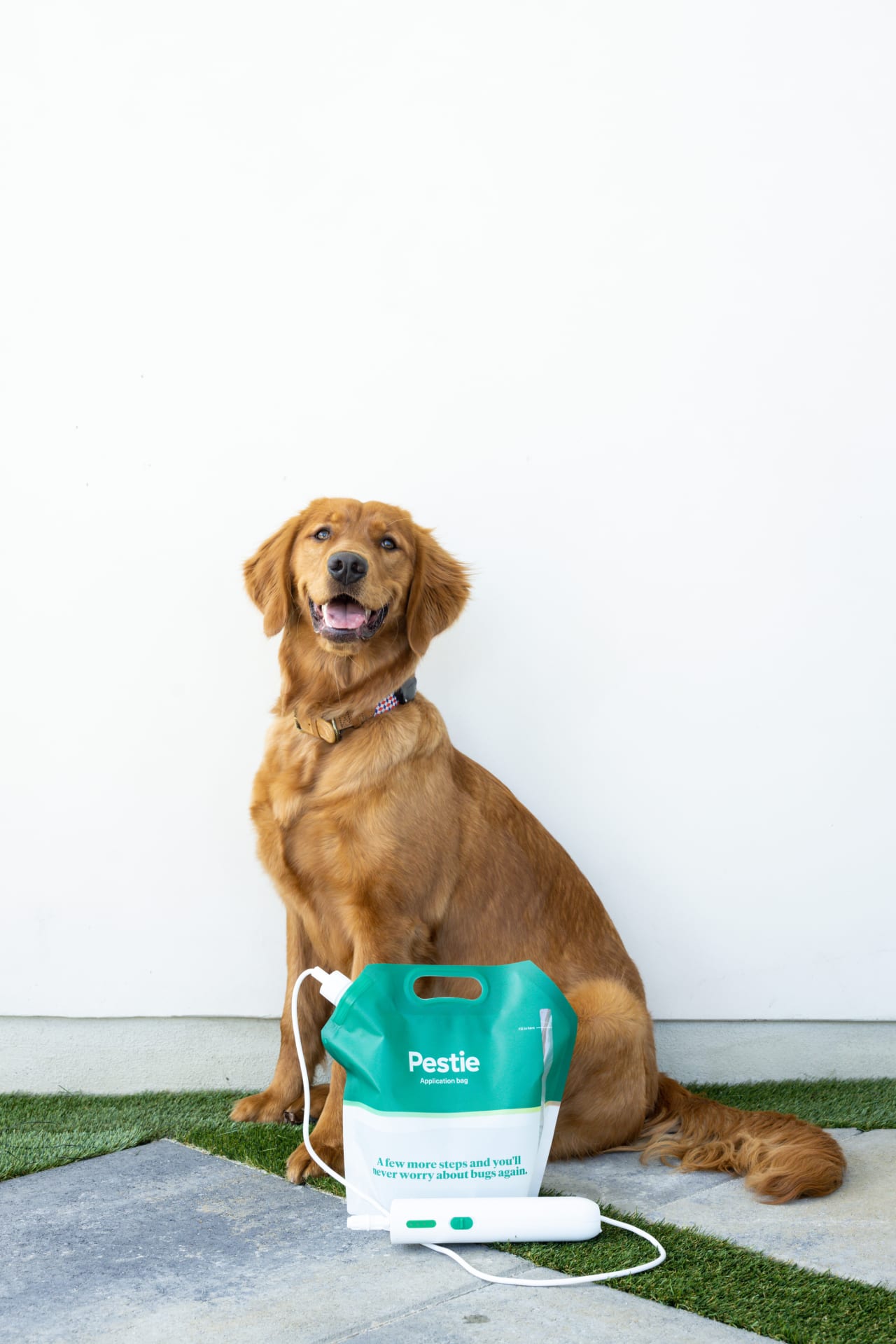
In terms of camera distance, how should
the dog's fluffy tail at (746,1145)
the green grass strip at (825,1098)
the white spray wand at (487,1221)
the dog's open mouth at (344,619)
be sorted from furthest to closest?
1. the green grass strip at (825,1098)
2. the dog's open mouth at (344,619)
3. the dog's fluffy tail at (746,1145)
4. the white spray wand at (487,1221)

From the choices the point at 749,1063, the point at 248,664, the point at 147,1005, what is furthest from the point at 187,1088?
the point at 749,1063

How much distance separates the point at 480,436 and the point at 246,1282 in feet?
7.02

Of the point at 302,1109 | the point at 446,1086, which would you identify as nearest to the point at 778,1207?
the point at 446,1086

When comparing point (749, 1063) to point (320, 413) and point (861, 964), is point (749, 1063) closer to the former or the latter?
point (861, 964)

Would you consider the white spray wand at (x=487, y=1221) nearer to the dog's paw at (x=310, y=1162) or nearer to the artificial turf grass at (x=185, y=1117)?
the dog's paw at (x=310, y=1162)

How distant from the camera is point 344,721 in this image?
2.47 metres

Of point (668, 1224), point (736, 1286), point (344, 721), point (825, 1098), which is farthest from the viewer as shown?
point (825, 1098)

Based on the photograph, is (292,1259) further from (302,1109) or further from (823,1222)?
(823,1222)

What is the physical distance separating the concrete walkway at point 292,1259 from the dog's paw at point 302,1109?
236mm

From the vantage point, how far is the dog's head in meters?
2.40

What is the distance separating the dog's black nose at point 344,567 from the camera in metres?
2.37

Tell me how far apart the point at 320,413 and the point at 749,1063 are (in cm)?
218

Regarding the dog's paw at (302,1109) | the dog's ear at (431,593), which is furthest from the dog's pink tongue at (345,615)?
the dog's paw at (302,1109)

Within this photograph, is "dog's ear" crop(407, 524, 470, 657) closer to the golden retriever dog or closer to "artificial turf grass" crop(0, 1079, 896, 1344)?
the golden retriever dog
